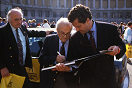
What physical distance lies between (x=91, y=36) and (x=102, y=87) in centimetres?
63

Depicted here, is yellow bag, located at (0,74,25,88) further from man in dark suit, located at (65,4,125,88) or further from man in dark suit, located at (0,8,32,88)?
man in dark suit, located at (65,4,125,88)

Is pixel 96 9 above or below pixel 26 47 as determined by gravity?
above

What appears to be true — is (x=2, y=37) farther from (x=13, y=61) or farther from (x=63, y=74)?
(x=63, y=74)

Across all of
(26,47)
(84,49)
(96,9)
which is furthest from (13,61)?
(96,9)

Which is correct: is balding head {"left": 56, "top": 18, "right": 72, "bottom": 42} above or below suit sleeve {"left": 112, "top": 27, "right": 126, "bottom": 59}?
above

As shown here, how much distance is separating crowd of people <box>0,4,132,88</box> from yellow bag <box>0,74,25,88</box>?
85mm

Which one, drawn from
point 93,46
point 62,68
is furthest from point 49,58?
point 93,46

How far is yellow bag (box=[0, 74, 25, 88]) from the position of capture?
9.70ft

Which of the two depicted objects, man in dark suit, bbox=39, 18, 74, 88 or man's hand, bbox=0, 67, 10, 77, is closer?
man in dark suit, bbox=39, 18, 74, 88

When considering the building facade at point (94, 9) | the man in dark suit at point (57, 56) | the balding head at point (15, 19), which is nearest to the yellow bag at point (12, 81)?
the man in dark suit at point (57, 56)

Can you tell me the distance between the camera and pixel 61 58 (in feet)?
8.53

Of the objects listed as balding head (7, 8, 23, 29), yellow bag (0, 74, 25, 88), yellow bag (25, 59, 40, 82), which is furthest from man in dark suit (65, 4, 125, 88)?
yellow bag (25, 59, 40, 82)

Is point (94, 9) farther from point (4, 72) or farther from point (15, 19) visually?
point (4, 72)

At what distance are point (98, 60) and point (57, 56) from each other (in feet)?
1.91
